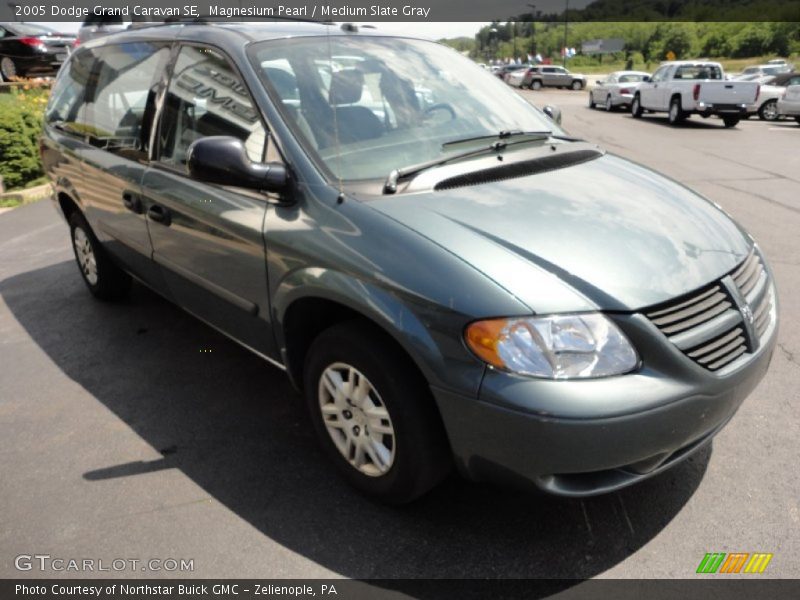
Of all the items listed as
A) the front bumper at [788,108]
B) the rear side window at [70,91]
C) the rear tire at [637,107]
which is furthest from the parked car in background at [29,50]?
the front bumper at [788,108]

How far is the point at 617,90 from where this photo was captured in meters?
22.7

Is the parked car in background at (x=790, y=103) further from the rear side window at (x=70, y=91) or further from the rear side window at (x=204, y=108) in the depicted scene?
the rear side window at (x=204, y=108)

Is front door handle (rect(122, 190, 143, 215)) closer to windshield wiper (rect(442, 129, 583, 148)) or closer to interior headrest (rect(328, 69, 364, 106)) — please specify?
interior headrest (rect(328, 69, 364, 106))

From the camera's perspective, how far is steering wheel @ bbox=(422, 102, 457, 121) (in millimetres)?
3115

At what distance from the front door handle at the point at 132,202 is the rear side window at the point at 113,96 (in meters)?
0.21

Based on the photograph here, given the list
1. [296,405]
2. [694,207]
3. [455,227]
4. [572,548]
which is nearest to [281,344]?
[296,405]

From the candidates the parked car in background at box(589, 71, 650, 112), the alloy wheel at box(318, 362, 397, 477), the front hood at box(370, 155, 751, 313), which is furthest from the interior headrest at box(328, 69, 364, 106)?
the parked car in background at box(589, 71, 650, 112)

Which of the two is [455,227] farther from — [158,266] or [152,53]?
[152,53]

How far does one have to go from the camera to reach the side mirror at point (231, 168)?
2574mm

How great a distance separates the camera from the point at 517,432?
2.05 metres

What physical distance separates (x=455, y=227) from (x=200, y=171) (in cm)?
107

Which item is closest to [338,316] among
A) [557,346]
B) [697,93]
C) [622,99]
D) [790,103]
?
[557,346]

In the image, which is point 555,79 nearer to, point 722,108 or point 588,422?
point 722,108
